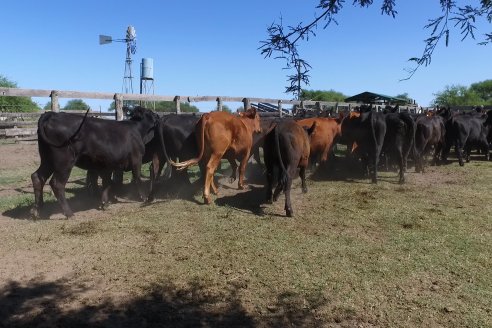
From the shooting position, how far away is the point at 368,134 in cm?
990

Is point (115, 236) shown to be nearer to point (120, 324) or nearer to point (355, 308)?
point (120, 324)

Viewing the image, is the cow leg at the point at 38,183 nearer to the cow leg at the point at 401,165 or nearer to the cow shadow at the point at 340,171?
the cow shadow at the point at 340,171

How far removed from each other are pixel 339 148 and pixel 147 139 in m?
9.55

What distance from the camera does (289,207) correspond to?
21.9 ft

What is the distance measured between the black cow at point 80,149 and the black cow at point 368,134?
5168 mm

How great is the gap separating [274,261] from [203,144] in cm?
322

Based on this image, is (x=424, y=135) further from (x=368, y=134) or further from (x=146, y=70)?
(x=146, y=70)

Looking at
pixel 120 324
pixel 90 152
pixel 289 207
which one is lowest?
pixel 120 324

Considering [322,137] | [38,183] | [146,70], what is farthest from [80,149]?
[146,70]

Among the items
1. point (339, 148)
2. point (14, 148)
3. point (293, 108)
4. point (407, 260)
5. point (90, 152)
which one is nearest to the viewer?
point (407, 260)

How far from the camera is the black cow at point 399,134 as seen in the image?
1006 centimetres

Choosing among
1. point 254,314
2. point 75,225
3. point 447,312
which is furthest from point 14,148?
point 447,312

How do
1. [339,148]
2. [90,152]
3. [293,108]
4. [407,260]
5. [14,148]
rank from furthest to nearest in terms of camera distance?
[293,108], [339,148], [14,148], [90,152], [407,260]

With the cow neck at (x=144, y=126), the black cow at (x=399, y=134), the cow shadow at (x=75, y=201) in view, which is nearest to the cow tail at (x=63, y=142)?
the cow shadow at (x=75, y=201)
